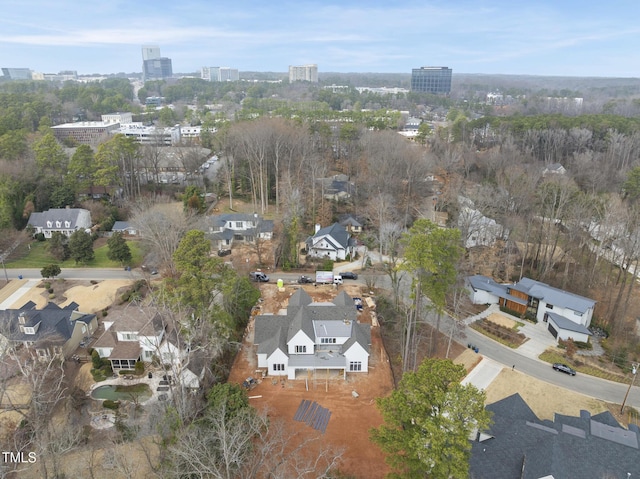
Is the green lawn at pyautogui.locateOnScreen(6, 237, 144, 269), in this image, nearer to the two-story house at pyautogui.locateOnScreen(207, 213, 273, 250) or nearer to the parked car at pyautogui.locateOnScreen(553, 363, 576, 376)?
the two-story house at pyautogui.locateOnScreen(207, 213, 273, 250)

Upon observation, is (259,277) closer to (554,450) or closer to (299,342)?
(299,342)

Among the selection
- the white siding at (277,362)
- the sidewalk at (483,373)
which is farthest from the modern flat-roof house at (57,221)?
the sidewalk at (483,373)

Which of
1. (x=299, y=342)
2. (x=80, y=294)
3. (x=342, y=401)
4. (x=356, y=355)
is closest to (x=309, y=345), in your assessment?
(x=299, y=342)

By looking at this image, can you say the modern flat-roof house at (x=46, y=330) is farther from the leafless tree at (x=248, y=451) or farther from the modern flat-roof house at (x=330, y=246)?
the modern flat-roof house at (x=330, y=246)

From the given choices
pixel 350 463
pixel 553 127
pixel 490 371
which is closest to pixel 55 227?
pixel 350 463

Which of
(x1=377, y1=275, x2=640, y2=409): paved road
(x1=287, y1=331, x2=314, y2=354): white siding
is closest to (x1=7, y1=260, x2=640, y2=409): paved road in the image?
(x1=377, y1=275, x2=640, y2=409): paved road

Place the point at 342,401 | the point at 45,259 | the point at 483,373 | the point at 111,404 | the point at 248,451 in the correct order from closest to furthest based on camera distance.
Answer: the point at 248,451 < the point at 111,404 < the point at 342,401 < the point at 483,373 < the point at 45,259
